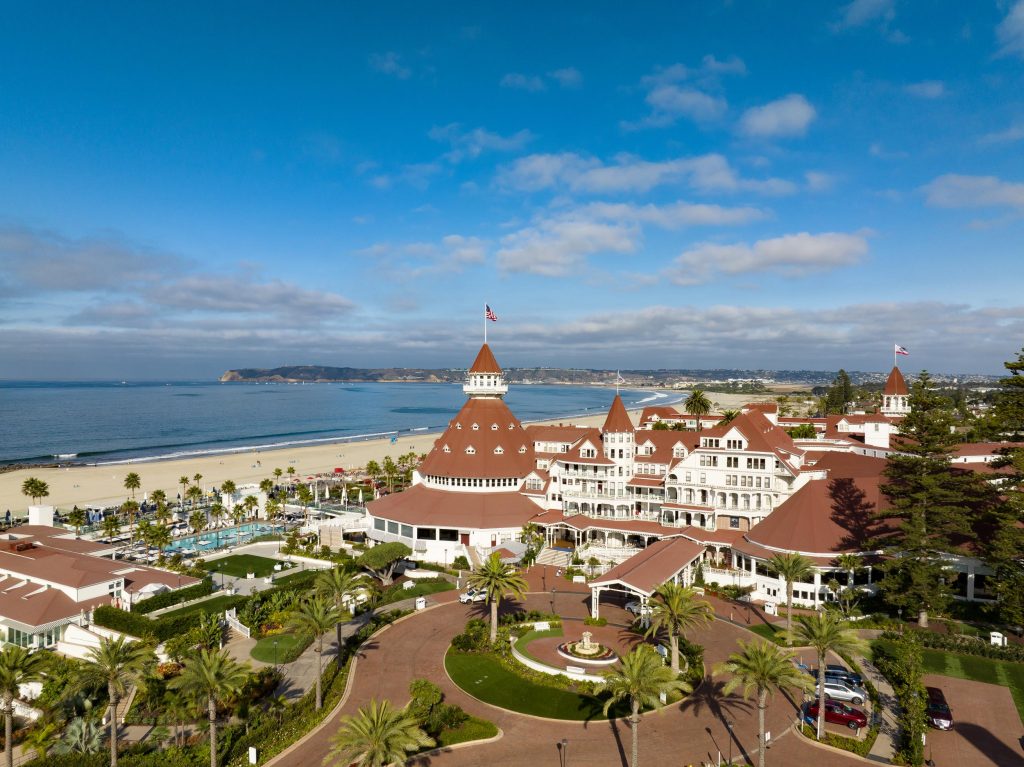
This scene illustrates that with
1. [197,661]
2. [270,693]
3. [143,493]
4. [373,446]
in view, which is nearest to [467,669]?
[270,693]

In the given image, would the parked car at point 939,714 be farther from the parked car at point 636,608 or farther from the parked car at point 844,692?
the parked car at point 636,608

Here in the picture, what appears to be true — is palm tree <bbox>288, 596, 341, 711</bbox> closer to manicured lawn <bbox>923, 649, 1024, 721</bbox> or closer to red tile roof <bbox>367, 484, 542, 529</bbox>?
red tile roof <bbox>367, 484, 542, 529</bbox>

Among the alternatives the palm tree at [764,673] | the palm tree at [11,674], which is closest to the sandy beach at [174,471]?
the palm tree at [11,674]

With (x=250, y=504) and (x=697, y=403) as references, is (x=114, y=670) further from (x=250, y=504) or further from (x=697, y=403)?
(x=697, y=403)

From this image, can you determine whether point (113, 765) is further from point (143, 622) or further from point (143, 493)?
point (143, 493)

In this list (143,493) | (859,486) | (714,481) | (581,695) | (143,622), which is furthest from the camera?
(143,493)

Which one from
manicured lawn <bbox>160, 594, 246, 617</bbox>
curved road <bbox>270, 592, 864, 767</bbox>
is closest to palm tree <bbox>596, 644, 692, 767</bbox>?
curved road <bbox>270, 592, 864, 767</bbox>

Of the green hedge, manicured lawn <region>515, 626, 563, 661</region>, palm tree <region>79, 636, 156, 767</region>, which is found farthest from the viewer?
the green hedge
